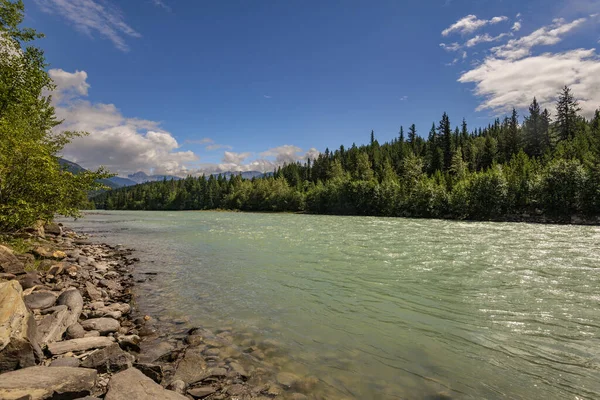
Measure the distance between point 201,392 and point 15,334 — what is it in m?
4.40

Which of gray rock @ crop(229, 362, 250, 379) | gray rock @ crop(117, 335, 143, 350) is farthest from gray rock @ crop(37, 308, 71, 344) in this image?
gray rock @ crop(229, 362, 250, 379)

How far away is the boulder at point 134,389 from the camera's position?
6.24 metres

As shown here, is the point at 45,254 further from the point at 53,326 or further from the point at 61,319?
the point at 53,326

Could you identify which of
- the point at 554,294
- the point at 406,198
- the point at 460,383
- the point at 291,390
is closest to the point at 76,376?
the point at 291,390

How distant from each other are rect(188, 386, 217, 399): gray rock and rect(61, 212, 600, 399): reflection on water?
2.05m

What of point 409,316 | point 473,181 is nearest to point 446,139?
point 473,181

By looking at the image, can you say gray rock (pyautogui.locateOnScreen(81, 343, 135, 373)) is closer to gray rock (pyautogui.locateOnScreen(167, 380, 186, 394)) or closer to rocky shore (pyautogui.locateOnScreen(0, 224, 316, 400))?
rocky shore (pyautogui.locateOnScreen(0, 224, 316, 400))

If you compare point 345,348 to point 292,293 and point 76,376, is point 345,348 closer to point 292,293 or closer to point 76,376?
point 292,293

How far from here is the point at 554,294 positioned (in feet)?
48.8

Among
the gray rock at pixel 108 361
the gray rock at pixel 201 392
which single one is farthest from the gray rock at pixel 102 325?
the gray rock at pixel 201 392

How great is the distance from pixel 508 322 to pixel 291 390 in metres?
8.99

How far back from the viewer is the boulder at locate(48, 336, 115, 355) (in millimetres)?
8516

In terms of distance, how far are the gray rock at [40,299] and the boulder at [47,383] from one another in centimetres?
636

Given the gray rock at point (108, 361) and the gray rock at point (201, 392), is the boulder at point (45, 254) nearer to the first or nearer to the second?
the gray rock at point (108, 361)
